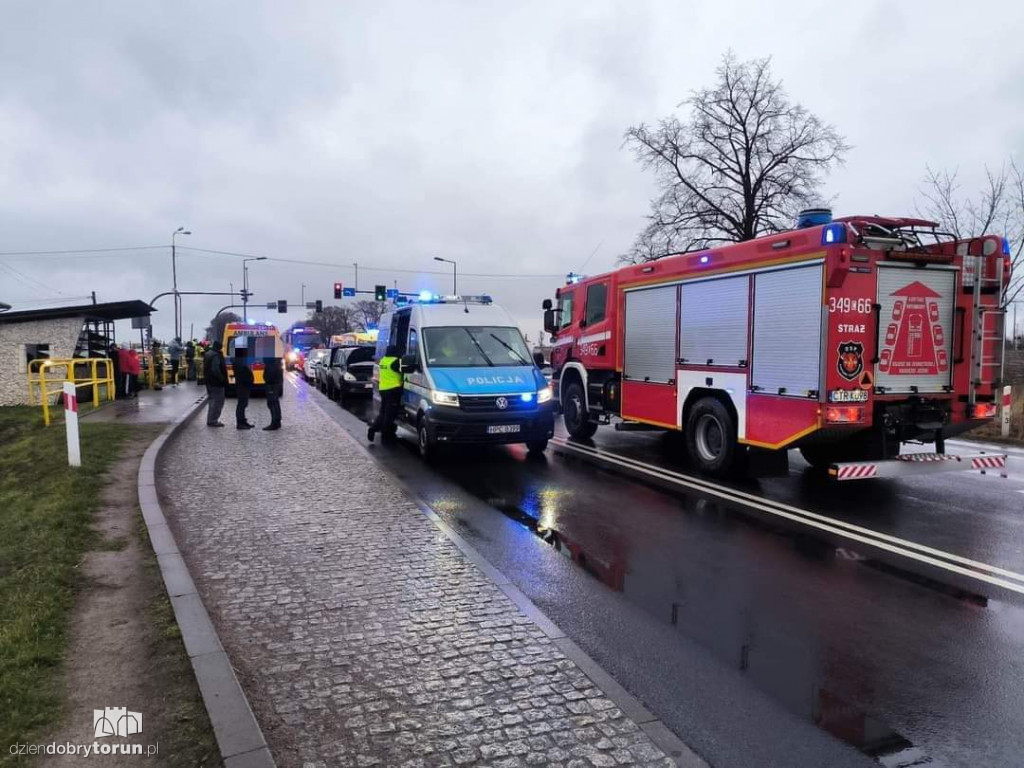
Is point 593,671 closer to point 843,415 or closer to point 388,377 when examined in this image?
A: point 843,415

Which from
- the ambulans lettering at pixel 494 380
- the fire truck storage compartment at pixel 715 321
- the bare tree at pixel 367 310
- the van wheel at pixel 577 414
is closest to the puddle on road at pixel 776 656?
the fire truck storage compartment at pixel 715 321

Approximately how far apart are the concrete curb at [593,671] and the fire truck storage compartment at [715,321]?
4492 mm

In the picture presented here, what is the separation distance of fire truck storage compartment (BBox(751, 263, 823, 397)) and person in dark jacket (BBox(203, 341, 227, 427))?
1057 cm

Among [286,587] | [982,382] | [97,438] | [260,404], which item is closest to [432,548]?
[286,587]

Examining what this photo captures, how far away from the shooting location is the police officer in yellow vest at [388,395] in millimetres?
11797

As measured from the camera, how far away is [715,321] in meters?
9.11

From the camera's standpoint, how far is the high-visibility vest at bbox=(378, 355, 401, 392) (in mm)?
11797

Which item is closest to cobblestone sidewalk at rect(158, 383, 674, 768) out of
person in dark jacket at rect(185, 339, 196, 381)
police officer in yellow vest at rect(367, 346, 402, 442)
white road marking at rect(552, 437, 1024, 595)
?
white road marking at rect(552, 437, 1024, 595)

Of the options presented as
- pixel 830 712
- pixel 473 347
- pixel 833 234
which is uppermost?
pixel 833 234

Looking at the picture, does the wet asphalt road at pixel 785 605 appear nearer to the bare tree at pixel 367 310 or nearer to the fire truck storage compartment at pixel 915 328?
the fire truck storage compartment at pixel 915 328

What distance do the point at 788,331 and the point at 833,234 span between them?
1145 millimetres

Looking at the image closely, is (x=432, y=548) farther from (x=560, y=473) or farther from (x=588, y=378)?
(x=588, y=378)

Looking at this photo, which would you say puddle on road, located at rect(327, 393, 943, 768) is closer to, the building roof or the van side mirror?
the van side mirror

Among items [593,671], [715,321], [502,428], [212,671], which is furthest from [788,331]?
[212,671]
